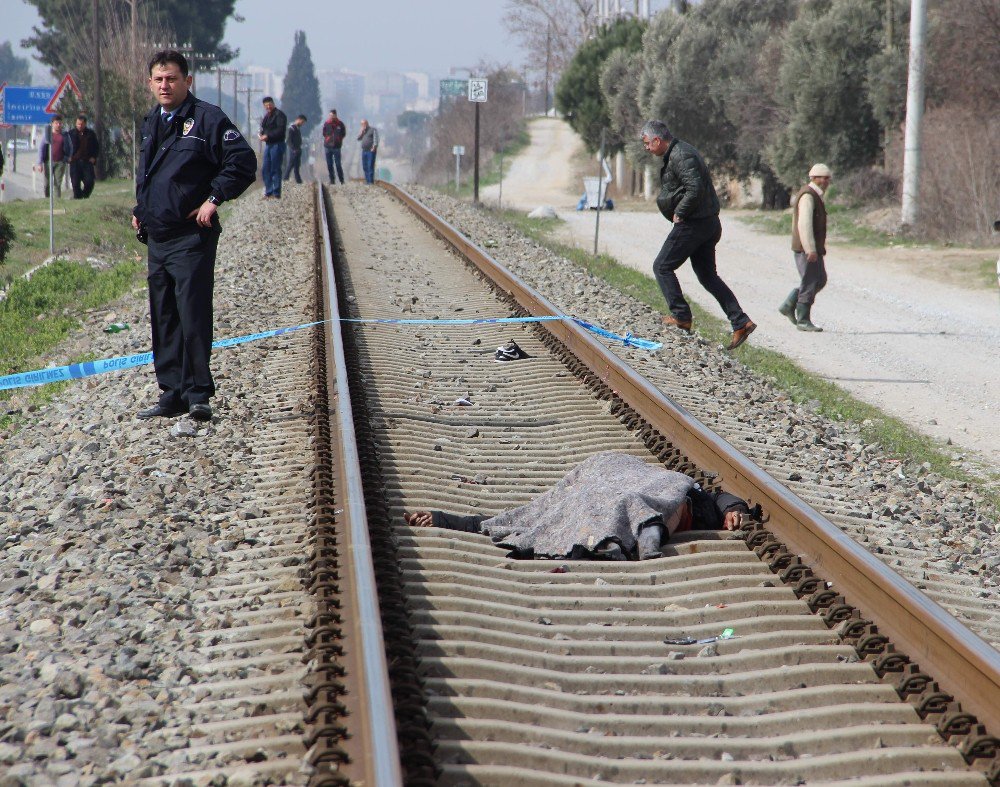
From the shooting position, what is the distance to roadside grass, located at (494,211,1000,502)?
754 cm

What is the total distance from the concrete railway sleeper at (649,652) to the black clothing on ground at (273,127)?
749 inches

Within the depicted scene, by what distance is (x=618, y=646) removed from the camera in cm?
426

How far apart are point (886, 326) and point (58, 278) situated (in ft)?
35.5

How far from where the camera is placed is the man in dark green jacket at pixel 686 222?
10.7 metres

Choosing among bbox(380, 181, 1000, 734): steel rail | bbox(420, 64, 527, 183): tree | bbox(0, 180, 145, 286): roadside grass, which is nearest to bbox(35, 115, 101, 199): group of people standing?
bbox(0, 180, 145, 286): roadside grass

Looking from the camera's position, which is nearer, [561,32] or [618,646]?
[618,646]

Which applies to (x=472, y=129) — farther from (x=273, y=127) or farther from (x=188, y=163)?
(x=188, y=163)

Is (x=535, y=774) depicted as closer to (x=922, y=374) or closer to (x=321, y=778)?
(x=321, y=778)

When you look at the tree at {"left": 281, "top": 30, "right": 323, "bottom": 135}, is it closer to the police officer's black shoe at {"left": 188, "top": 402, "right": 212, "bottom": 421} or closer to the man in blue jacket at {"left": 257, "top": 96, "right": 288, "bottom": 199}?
the man in blue jacket at {"left": 257, "top": 96, "right": 288, "bottom": 199}

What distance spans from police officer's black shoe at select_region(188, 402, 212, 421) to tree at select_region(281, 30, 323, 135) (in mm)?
185017

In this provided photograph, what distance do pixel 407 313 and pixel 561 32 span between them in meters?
78.7

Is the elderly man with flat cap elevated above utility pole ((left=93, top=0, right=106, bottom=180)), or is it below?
below

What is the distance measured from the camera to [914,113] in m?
21.7

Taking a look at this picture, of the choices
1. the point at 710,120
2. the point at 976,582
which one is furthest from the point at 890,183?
the point at 976,582
